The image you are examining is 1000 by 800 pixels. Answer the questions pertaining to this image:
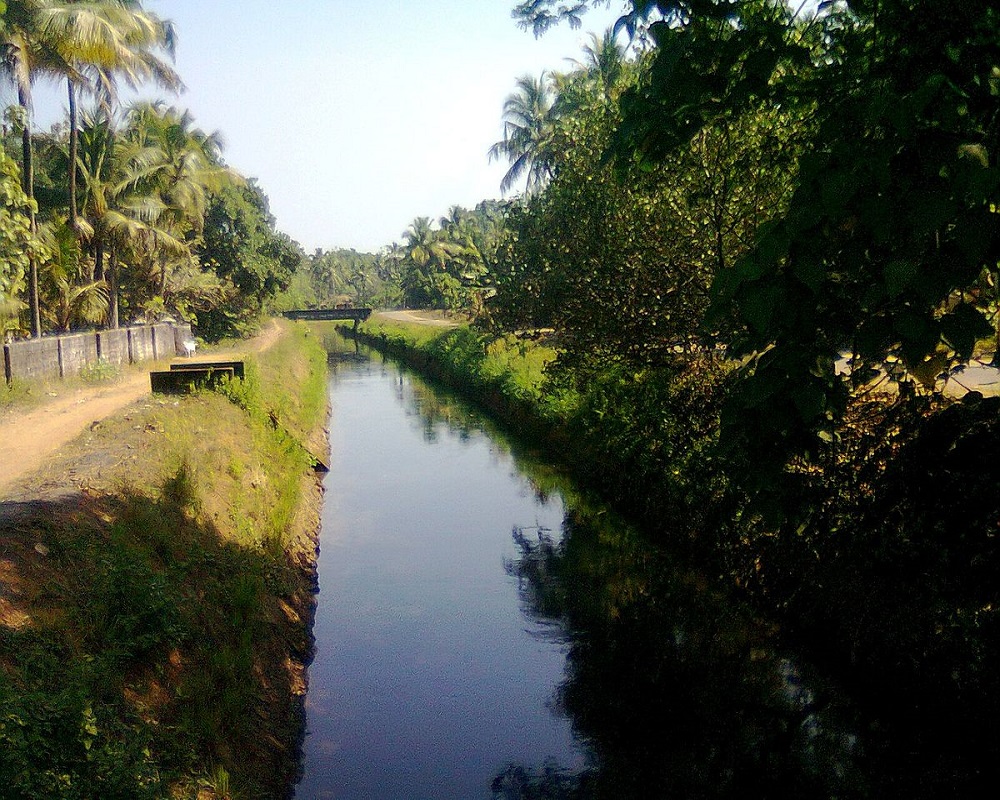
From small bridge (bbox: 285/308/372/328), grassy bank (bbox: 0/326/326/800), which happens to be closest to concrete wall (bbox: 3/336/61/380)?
grassy bank (bbox: 0/326/326/800)

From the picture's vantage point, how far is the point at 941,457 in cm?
650

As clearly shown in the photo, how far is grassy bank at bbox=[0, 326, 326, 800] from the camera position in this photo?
4875 millimetres

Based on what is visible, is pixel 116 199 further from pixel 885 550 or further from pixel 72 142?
pixel 885 550

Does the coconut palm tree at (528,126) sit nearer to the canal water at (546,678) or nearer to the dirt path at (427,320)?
the dirt path at (427,320)

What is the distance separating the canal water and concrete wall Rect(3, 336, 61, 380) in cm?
759

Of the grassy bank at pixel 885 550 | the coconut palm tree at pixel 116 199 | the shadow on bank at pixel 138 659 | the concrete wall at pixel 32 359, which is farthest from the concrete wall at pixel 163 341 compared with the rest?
the grassy bank at pixel 885 550

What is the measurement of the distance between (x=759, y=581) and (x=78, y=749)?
753 centimetres

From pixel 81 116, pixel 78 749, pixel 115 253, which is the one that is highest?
pixel 81 116

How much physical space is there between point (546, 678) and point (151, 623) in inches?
185

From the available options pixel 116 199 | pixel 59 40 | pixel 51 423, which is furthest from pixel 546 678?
pixel 116 199

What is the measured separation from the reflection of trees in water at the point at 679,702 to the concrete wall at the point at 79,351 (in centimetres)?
1195

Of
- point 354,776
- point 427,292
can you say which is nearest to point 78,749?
point 354,776

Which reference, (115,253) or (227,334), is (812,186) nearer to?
(115,253)

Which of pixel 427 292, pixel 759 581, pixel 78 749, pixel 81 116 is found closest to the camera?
pixel 78 749
